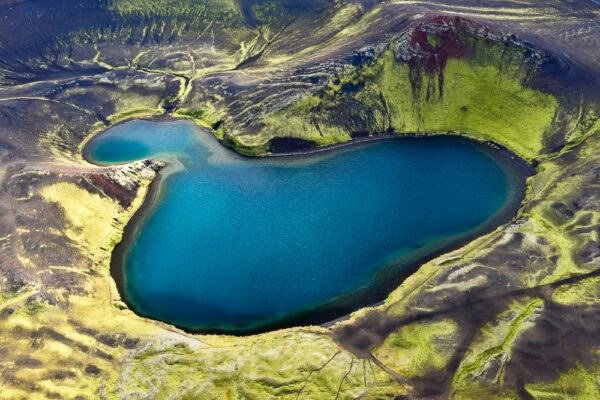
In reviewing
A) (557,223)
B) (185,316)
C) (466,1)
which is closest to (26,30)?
(185,316)

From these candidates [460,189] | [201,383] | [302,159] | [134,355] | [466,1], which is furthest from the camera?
[466,1]

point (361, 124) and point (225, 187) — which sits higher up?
point (361, 124)

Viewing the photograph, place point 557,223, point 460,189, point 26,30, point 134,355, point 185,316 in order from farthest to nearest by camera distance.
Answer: point 26,30, point 460,189, point 557,223, point 185,316, point 134,355

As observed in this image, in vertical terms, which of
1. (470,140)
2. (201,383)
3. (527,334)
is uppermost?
(470,140)

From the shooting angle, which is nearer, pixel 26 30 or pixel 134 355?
pixel 134 355

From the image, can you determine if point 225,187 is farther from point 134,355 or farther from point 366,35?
point 366,35

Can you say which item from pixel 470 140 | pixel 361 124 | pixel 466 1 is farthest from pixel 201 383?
pixel 466 1
